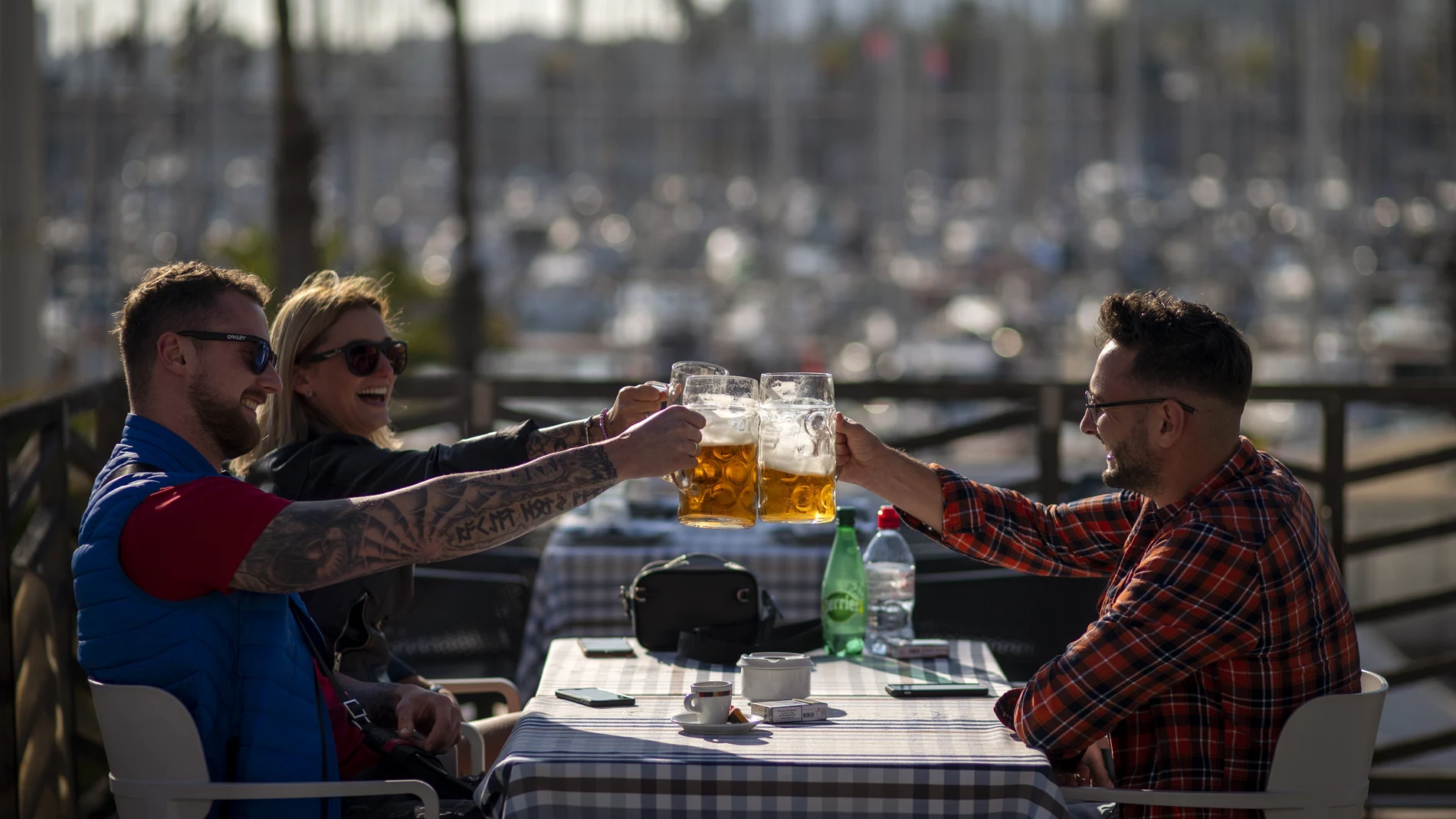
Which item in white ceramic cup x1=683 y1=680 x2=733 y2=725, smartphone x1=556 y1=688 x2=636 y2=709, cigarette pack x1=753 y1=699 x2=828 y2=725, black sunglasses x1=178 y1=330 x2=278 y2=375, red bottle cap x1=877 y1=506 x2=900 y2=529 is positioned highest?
black sunglasses x1=178 y1=330 x2=278 y2=375

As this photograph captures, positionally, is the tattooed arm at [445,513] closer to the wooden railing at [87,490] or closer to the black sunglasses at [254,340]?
the black sunglasses at [254,340]

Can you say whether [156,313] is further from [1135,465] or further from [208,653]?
[1135,465]

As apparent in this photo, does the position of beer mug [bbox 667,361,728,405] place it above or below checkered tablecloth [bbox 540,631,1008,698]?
above

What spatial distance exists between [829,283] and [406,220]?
42.0 feet

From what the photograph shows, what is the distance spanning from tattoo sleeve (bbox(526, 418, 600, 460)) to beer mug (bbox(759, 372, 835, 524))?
731mm

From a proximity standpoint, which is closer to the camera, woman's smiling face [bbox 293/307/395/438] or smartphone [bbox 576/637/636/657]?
smartphone [bbox 576/637/636/657]

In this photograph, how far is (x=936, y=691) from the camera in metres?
2.81

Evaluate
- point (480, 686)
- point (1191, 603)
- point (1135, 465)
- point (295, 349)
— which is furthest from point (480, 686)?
point (1191, 603)

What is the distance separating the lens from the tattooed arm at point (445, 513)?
2.31 metres

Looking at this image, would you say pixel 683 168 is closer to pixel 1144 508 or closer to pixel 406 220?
pixel 406 220

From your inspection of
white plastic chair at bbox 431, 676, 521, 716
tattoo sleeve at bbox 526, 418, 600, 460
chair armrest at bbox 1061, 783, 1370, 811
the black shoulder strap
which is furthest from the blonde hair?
chair armrest at bbox 1061, 783, 1370, 811

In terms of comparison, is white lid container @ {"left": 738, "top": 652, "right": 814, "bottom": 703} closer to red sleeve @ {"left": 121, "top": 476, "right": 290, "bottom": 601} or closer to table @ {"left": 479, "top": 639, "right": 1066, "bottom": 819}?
table @ {"left": 479, "top": 639, "right": 1066, "bottom": 819}

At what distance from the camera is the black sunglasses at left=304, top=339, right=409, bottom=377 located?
331 centimetres

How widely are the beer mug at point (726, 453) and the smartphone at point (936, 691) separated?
1.50 feet
